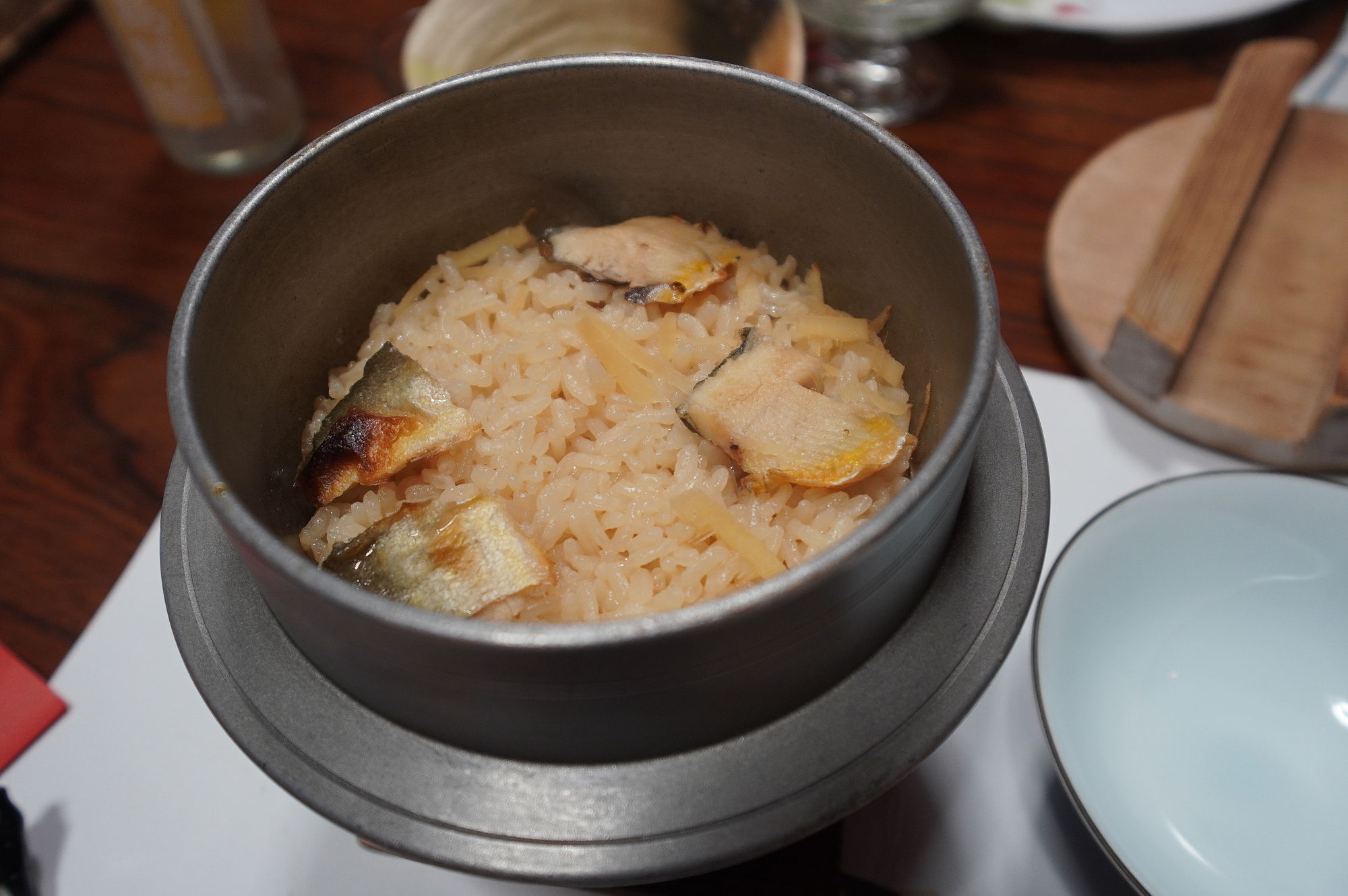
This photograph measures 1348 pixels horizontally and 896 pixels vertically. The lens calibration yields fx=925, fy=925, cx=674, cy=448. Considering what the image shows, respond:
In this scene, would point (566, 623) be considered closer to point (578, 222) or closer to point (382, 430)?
point (382, 430)

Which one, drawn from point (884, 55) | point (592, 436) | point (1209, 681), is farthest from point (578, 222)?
point (884, 55)

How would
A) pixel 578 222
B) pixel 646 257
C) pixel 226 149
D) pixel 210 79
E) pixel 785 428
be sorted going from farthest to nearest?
1. pixel 226 149
2. pixel 210 79
3. pixel 578 222
4. pixel 646 257
5. pixel 785 428

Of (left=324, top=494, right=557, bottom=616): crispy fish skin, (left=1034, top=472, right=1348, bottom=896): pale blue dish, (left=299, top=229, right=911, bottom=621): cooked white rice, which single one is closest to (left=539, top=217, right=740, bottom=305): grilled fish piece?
(left=299, top=229, right=911, bottom=621): cooked white rice

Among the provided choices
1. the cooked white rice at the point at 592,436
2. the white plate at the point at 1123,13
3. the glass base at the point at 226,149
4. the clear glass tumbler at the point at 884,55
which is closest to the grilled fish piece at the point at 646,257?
the cooked white rice at the point at 592,436

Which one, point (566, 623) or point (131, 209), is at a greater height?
point (566, 623)

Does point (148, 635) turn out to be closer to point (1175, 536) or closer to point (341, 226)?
point (341, 226)

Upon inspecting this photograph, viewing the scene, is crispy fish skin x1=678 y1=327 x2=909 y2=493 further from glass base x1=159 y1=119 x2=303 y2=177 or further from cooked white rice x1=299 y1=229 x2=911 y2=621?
glass base x1=159 y1=119 x2=303 y2=177

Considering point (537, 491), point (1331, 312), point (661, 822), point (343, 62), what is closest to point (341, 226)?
point (537, 491)

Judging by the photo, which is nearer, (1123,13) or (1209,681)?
(1209,681)
